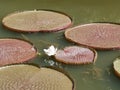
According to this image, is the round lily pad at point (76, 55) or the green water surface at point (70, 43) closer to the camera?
the green water surface at point (70, 43)

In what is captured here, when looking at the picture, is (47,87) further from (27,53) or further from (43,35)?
(43,35)

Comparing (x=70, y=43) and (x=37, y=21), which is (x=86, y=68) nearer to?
(x=70, y=43)

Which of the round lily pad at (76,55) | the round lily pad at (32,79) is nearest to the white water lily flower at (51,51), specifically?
the round lily pad at (76,55)

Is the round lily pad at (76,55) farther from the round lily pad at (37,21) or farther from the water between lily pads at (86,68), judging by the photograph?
the round lily pad at (37,21)

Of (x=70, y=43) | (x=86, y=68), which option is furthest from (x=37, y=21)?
(x=86, y=68)

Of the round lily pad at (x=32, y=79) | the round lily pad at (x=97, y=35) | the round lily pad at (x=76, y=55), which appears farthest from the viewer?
the round lily pad at (x=97, y=35)

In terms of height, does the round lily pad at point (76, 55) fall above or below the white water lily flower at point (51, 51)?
below
